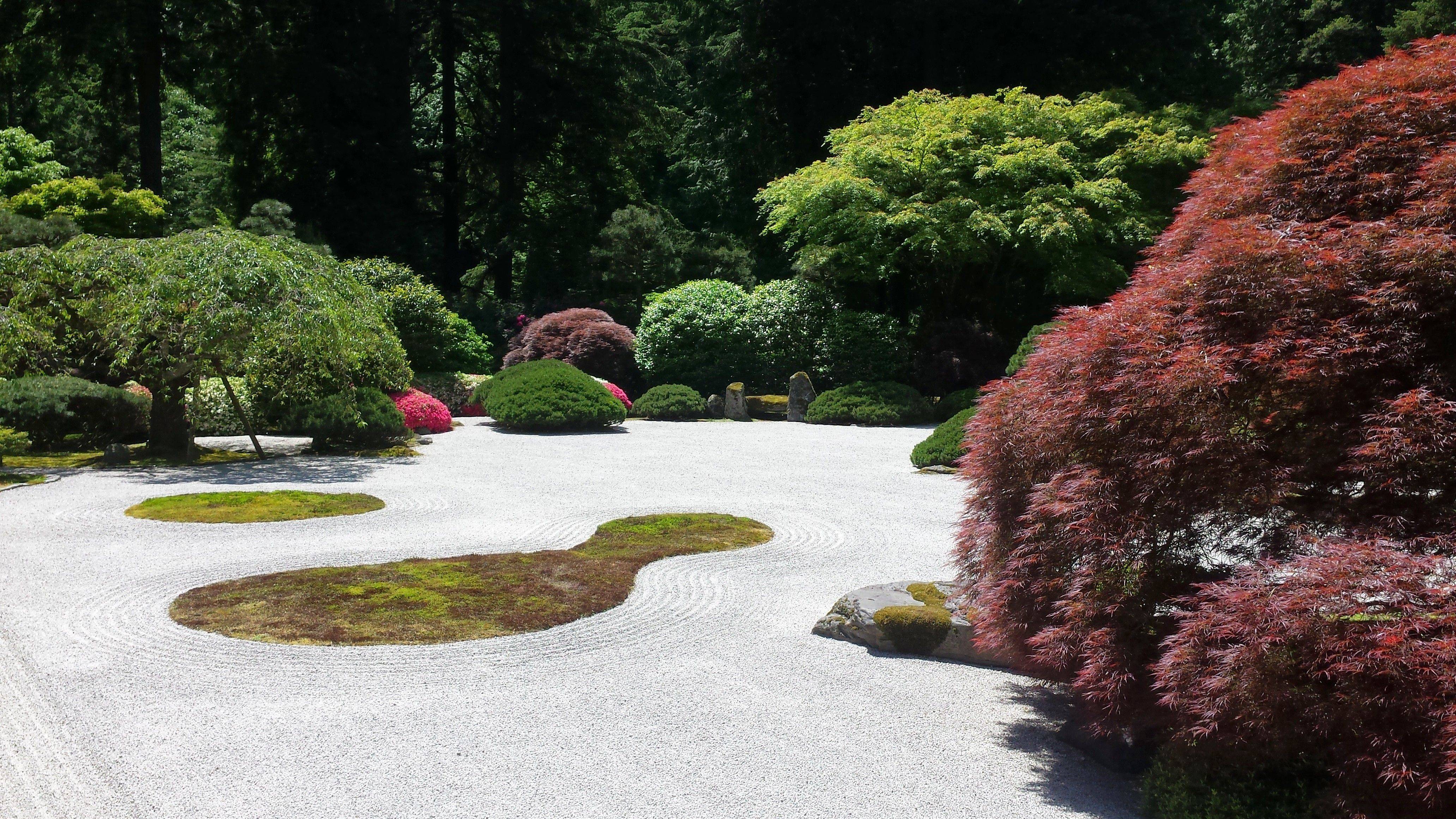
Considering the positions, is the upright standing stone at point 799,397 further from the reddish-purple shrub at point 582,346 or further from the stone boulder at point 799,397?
the reddish-purple shrub at point 582,346

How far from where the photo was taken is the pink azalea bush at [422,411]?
54.9ft

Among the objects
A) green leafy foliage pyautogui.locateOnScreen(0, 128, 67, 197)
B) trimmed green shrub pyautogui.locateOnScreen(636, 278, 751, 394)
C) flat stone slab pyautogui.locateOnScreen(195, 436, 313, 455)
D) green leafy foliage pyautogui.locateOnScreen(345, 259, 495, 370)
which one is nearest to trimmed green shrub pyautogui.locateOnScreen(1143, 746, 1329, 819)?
flat stone slab pyautogui.locateOnScreen(195, 436, 313, 455)

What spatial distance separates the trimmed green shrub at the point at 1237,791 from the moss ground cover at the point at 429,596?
11.8ft

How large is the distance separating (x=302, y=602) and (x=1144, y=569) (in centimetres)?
511

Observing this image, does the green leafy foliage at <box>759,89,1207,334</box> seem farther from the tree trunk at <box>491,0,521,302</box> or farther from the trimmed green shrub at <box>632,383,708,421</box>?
the tree trunk at <box>491,0,521,302</box>

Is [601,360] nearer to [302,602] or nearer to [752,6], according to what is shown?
[752,6]

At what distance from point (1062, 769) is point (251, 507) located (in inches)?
325

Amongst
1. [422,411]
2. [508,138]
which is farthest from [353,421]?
[508,138]

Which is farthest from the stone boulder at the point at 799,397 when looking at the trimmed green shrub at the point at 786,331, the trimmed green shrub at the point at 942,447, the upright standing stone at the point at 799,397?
the trimmed green shrub at the point at 942,447

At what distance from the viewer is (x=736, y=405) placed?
20688 millimetres

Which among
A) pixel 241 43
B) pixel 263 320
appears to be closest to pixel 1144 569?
pixel 263 320

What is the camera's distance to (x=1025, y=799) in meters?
3.95

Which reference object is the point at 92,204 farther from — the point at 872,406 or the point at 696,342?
the point at 872,406

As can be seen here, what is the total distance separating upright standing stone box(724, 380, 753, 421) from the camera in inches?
814
